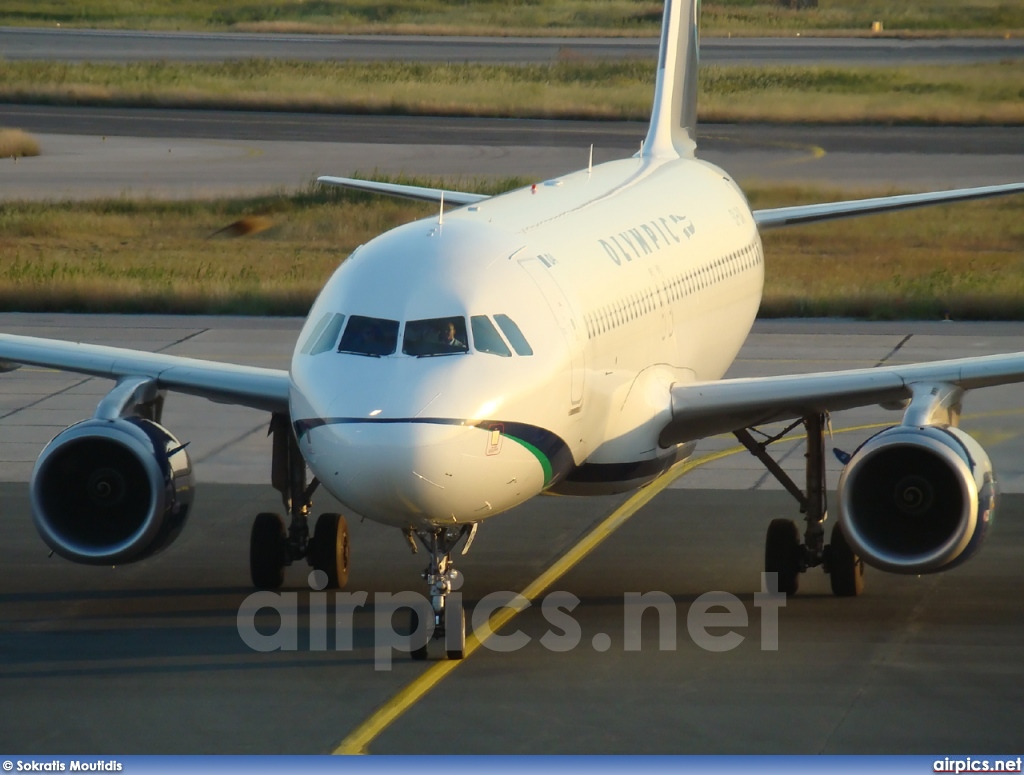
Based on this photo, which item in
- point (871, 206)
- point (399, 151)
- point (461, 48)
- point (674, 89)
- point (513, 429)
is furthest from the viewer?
point (461, 48)

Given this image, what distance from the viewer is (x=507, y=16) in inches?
4476

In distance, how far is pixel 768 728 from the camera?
1397 cm

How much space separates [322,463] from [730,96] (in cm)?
6146

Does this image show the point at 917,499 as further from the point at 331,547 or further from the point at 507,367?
the point at 331,547

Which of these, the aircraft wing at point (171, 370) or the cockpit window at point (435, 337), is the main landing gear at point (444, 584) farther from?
the aircraft wing at point (171, 370)

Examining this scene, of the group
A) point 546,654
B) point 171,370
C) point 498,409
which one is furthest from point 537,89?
point 498,409

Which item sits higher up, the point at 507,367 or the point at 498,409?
the point at 507,367

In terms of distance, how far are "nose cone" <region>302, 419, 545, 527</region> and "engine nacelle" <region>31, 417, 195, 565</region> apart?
257cm

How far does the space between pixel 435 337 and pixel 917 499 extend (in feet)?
15.4

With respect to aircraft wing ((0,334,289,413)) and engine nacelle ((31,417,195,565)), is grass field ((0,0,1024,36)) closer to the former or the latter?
aircraft wing ((0,334,289,413))

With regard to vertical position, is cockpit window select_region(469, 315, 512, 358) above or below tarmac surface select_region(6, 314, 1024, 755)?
above

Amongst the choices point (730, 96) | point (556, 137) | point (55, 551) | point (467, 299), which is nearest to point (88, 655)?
point (55, 551)

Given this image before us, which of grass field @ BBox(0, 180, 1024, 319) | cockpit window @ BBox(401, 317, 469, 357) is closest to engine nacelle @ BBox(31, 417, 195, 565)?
cockpit window @ BBox(401, 317, 469, 357)

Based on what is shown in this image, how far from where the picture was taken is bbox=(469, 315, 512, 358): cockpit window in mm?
15039
